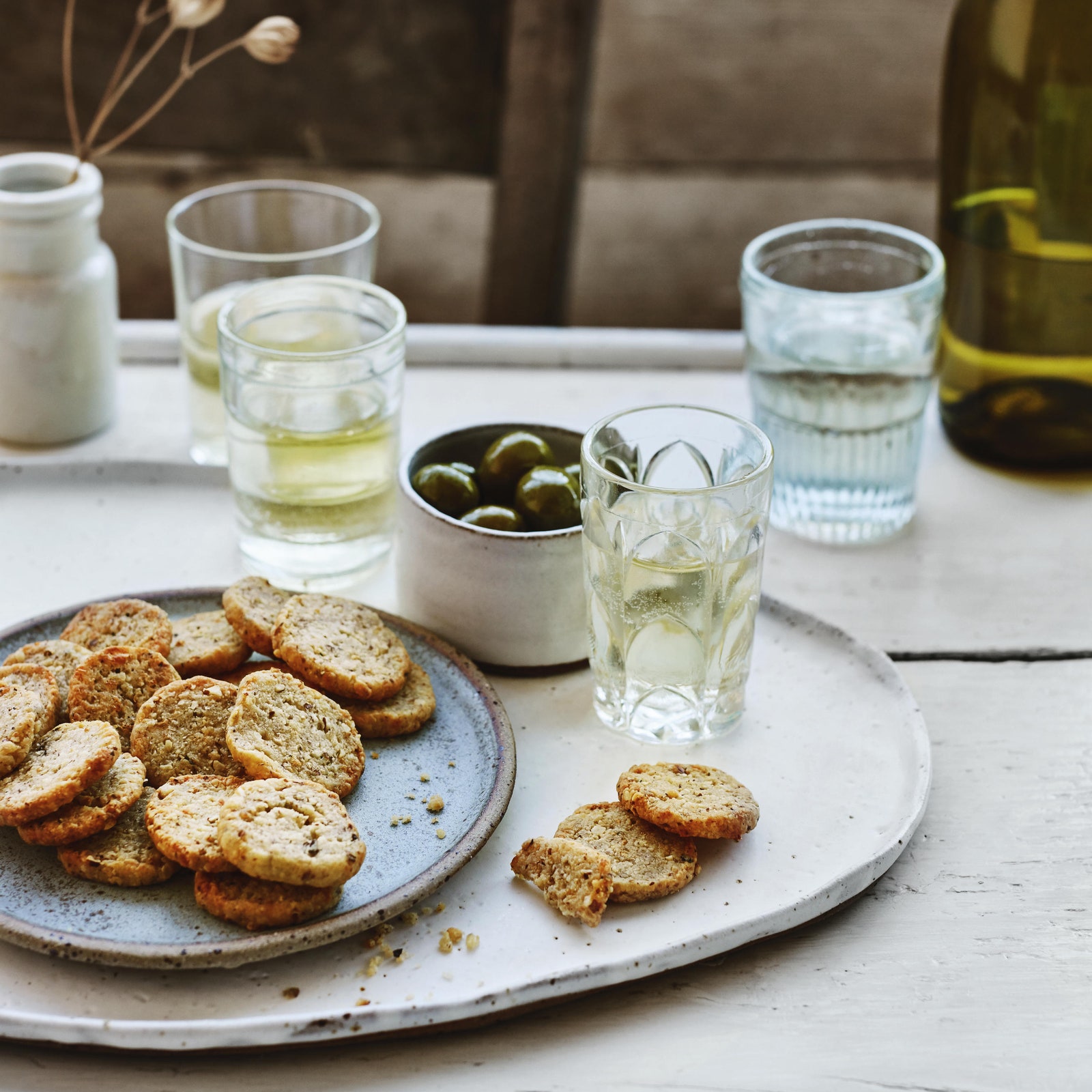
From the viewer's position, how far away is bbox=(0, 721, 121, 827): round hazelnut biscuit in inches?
26.8

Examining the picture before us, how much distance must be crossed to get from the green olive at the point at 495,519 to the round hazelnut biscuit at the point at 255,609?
134 millimetres

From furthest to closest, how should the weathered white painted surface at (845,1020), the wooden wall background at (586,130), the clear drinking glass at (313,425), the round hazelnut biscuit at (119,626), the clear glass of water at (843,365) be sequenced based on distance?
the wooden wall background at (586,130), the clear glass of water at (843,365), the clear drinking glass at (313,425), the round hazelnut biscuit at (119,626), the weathered white painted surface at (845,1020)

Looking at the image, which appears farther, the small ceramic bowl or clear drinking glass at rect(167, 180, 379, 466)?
clear drinking glass at rect(167, 180, 379, 466)

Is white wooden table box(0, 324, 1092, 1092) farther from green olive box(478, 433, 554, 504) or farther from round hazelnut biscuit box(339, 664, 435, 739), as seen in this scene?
round hazelnut biscuit box(339, 664, 435, 739)

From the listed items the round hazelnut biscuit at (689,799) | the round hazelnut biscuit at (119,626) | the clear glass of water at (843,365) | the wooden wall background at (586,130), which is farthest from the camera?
the wooden wall background at (586,130)

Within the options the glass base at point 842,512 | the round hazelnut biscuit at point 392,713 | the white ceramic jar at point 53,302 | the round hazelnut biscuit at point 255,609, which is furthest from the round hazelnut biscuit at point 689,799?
the white ceramic jar at point 53,302

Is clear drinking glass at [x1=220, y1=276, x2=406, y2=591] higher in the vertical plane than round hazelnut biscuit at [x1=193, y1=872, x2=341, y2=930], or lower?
higher

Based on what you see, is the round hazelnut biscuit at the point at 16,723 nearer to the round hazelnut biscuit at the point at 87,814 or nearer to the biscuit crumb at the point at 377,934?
the round hazelnut biscuit at the point at 87,814

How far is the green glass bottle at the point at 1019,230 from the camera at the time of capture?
1078mm

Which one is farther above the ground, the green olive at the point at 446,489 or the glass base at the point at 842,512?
the green olive at the point at 446,489

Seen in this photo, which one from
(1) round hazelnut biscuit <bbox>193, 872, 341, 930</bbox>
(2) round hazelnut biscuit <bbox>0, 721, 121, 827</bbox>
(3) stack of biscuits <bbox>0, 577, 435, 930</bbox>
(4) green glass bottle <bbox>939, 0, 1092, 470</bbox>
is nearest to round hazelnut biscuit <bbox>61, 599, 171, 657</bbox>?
(3) stack of biscuits <bbox>0, 577, 435, 930</bbox>

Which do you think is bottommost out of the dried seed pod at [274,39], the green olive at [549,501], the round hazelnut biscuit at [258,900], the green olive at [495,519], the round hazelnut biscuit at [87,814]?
the round hazelnut biscuit at [258,900]

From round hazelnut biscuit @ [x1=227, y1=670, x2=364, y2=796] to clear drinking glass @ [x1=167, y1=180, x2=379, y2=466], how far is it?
0.42 meters

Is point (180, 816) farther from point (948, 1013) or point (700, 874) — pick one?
point (948, 1013)
